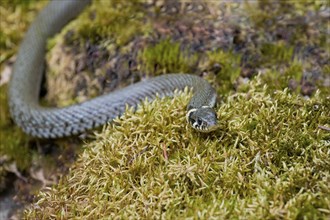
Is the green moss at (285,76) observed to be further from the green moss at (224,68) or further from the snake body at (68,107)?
the snake body at (68,107)

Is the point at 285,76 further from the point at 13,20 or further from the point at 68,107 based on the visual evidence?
the point at 13,20

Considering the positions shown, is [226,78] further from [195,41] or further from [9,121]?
[9,121]

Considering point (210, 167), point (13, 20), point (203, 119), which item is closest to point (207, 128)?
point (203, 119)

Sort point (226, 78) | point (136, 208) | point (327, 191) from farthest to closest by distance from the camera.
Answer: point (226, 78) → point (136, 208) → point (327, 191)

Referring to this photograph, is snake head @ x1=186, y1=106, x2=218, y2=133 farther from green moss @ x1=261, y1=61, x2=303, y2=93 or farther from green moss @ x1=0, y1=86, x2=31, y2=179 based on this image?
green moss @ x1=0, y1=86, x2=31, y2=179

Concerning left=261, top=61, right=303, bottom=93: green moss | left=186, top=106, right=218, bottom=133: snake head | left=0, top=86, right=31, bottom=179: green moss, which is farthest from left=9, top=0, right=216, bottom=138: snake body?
left=261, top=61, right=303, bottom=93: green moss

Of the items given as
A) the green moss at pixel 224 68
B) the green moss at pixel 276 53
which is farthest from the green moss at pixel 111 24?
the green moss at pixel 276 53

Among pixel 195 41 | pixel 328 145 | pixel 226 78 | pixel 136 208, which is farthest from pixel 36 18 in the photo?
pixel 328 145
